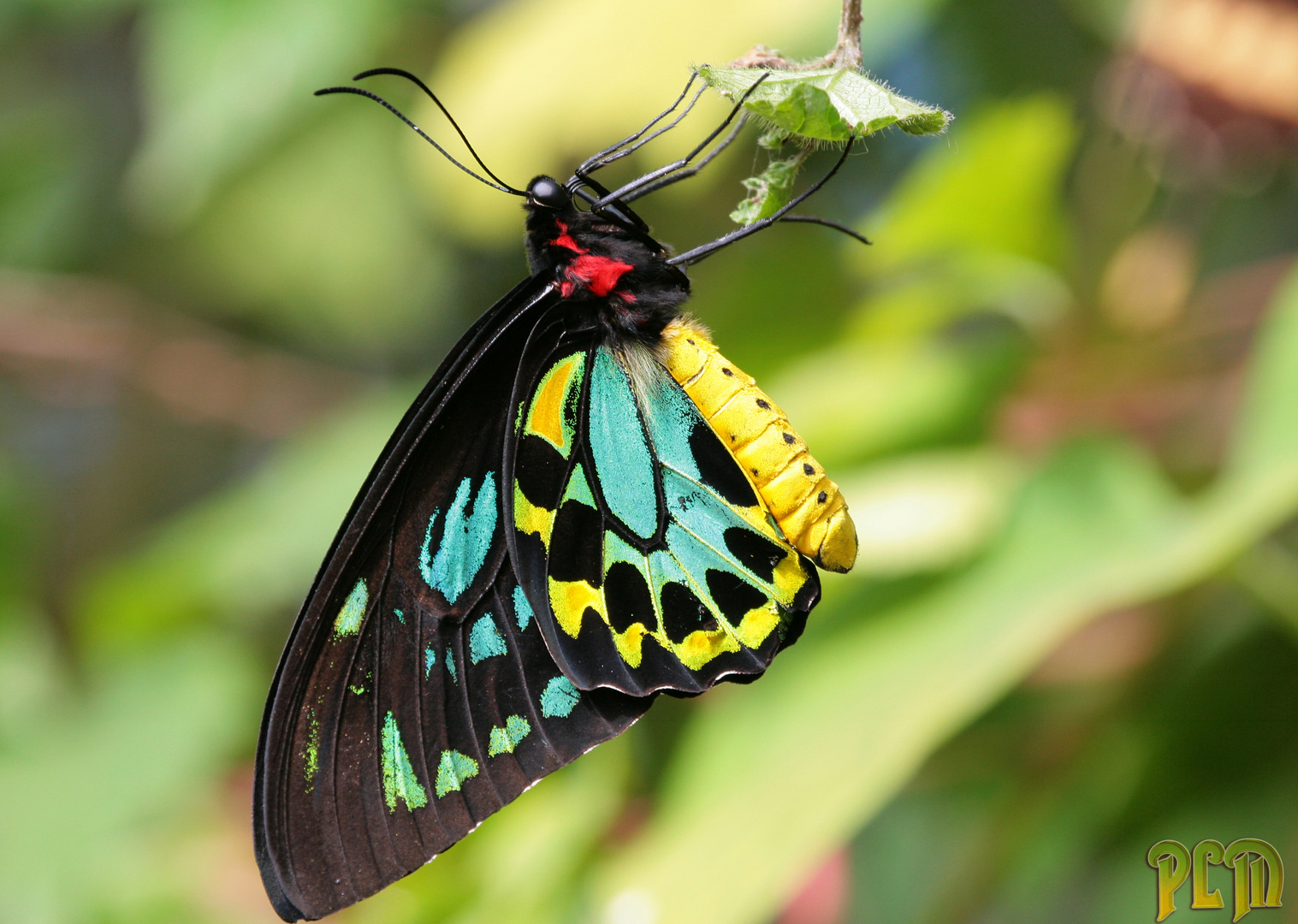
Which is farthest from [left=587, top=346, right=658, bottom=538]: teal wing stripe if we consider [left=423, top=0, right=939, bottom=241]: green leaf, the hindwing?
[left=423, top=0, right=939, bottom=241]: green leaf

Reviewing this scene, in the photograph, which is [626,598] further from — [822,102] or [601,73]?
→ [601,73]

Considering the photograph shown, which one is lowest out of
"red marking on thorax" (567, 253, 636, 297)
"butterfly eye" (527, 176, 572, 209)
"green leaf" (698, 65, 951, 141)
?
"green leaf" (698, 65, 951, 141)

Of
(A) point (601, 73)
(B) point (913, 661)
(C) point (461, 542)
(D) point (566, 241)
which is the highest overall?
(A) point (601, 73)

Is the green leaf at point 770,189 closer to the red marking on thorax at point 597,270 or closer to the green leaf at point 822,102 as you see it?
the green leaf at point 822,102

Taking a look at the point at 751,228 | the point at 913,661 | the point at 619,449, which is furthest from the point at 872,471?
the point at 751,228

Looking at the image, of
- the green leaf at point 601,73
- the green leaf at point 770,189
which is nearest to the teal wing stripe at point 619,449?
the green leaf at point 770,189

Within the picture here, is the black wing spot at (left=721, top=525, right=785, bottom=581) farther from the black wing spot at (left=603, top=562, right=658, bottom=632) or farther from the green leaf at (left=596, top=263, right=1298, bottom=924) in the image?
the green leaf at (left=596, top=263, right=1298, bottom=924)

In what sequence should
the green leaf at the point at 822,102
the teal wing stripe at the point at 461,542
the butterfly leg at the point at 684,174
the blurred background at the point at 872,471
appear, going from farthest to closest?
the blurred background at the point at 872,471 < the teal wing stripe at the point at 461,542 < the butterfly leg at the point at 684,174 < the green leaf at the point at 822,102
